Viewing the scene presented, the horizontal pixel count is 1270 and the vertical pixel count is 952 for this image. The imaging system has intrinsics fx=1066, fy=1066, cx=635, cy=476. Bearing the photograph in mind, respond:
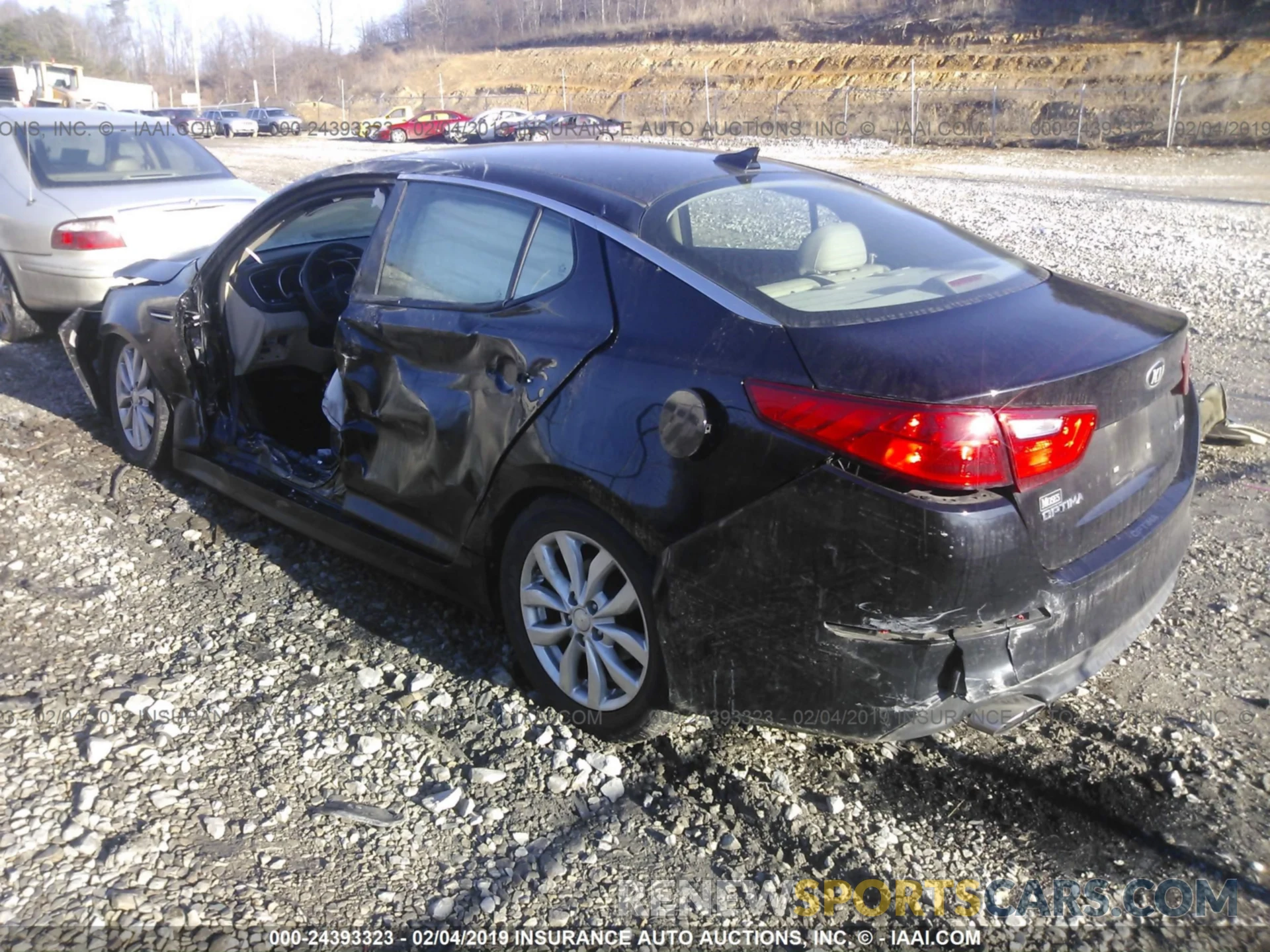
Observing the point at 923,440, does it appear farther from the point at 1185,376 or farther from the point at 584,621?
the point at 1185,376

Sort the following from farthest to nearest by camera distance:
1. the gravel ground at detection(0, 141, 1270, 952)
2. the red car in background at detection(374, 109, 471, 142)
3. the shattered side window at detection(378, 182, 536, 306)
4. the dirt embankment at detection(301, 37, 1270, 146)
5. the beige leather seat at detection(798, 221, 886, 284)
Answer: the red car in background at detection(374, 109, 471, 142), the dirt embankment at detection(301, 37, 1270, 146), the shattered side window at detection(378, 182, 536, 306), the beige leather seat at detection(798, 221, 886, 284), the gravel ground at detection(0, 141, 1270, 952)

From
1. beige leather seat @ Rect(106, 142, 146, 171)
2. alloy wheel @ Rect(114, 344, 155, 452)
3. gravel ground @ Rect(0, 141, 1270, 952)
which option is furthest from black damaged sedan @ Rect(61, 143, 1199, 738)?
beige leather seat @ Rect(106, 142, 146, 171)

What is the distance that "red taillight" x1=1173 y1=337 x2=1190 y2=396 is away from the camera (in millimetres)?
3291

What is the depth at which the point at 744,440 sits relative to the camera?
274cm

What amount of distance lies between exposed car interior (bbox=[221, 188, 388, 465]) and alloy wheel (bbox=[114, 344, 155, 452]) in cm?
67

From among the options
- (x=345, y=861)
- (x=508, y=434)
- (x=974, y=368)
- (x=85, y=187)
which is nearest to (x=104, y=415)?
(x=85, y=187)

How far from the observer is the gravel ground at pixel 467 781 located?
8.80 feet

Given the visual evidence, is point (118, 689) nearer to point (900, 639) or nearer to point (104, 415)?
point (900, 639)

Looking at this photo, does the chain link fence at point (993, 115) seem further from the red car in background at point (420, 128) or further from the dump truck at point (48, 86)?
the dump truck at point (48, 86)

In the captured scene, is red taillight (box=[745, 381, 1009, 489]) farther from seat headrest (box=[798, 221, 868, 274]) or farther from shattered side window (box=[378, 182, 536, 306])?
shattered side window (box=[378, 182, 536, 306])

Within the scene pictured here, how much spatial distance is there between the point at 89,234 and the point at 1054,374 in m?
6.90

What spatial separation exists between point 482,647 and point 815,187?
208cm

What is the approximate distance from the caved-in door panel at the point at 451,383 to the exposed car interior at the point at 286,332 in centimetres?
101

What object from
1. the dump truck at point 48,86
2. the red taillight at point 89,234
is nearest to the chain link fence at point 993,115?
the dump truck at point 48,86
